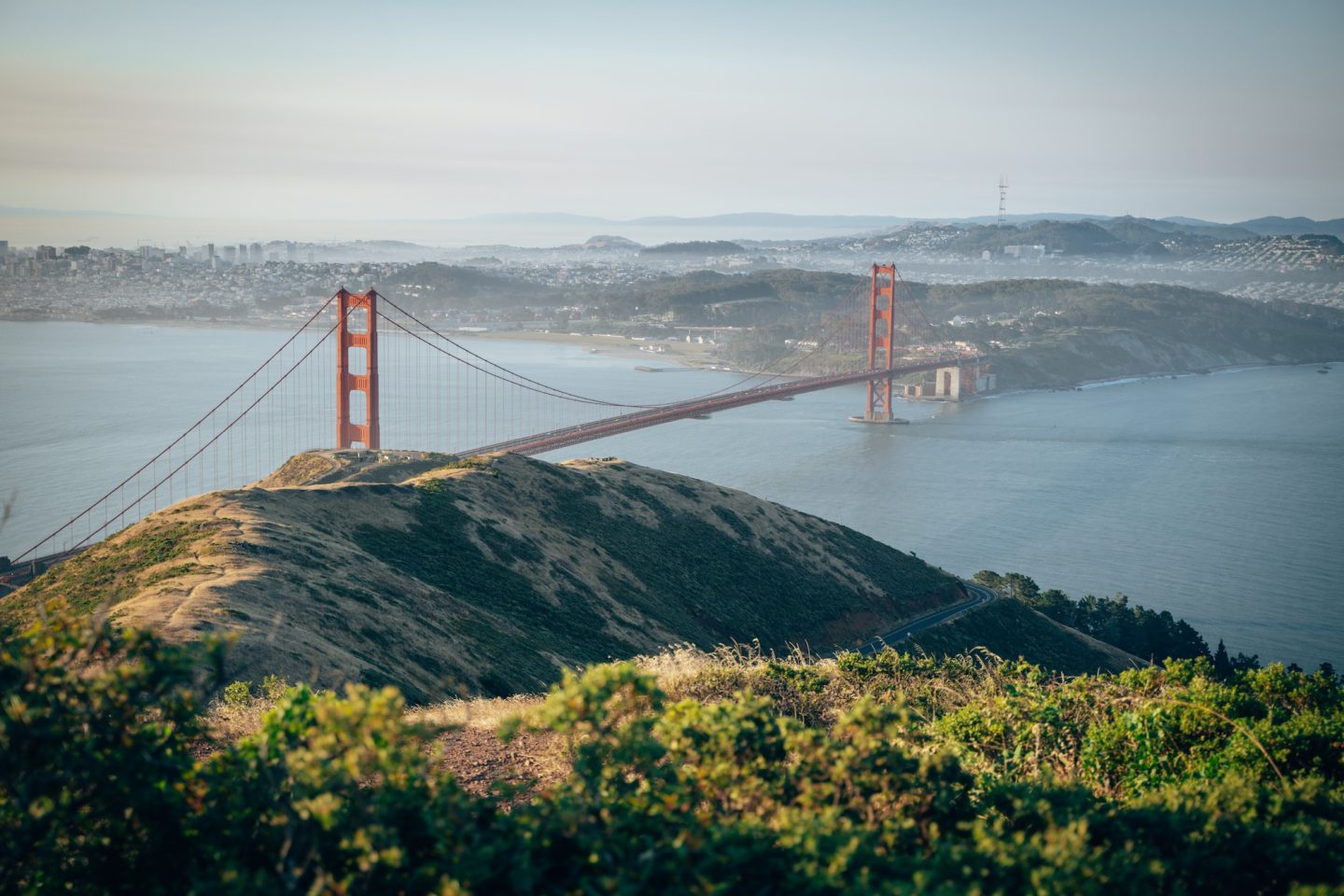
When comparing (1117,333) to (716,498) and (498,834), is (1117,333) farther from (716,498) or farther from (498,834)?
(498,834)

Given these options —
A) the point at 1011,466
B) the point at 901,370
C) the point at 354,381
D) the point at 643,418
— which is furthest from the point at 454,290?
the point at 354,381

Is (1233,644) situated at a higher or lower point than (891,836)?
lower

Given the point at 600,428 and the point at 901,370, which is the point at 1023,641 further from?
the point at 901,370

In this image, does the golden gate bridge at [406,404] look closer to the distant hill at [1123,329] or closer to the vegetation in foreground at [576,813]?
the distant hill at [1123,329]

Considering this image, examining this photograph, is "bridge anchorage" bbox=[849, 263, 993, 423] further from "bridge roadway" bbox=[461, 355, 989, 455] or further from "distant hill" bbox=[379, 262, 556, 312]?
"distant hill" bbox=[379, 262, 556, 312]

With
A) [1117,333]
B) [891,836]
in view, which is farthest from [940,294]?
[891,836]
